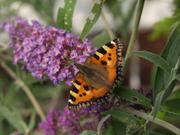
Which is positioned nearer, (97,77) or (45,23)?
(97,77)

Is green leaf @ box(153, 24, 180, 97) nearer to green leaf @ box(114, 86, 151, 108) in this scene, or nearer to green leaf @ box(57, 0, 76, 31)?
green leaf @ box(114, 86, 151, 108)

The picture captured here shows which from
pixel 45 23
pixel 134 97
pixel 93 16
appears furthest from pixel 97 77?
pixel 45 23

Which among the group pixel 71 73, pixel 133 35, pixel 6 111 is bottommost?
pixel 6 111

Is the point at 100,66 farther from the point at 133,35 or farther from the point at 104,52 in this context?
the point at 133,35

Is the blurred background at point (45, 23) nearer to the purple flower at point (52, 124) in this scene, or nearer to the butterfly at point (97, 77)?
the purple flower at point (52, 124)

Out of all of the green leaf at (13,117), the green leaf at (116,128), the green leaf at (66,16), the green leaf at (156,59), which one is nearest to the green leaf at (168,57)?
the green leaf at (156,59)

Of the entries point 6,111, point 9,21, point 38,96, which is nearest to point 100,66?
point 9,21

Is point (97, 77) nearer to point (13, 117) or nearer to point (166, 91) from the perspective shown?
point (166, 91)
